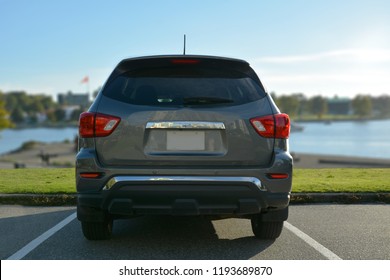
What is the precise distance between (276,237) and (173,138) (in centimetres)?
179

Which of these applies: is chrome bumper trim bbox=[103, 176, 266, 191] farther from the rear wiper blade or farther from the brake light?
the brake light

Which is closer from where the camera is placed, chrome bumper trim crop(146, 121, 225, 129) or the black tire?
chrome bumper trim crop(146, 121, 225, 129)

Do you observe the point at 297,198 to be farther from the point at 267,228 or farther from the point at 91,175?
the point at 91,175

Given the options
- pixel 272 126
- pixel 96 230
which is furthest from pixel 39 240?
pixel 272 126

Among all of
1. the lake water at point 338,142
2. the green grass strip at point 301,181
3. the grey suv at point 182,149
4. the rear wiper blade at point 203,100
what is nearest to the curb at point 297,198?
the green grass strip at point 301,181

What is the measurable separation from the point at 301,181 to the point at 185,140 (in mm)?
5189

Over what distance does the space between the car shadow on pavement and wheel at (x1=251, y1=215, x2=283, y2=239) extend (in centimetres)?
6

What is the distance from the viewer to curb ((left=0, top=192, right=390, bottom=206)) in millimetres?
6953

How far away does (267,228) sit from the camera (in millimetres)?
4824

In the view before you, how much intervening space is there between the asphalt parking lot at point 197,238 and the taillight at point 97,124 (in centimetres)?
117

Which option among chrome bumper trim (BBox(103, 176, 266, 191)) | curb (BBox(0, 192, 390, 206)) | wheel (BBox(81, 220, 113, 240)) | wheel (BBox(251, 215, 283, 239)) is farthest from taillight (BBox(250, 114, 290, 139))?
curb (BBox(0, 192, 390, 206))

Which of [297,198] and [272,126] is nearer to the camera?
[272,126]

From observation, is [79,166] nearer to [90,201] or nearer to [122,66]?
[90,201]
